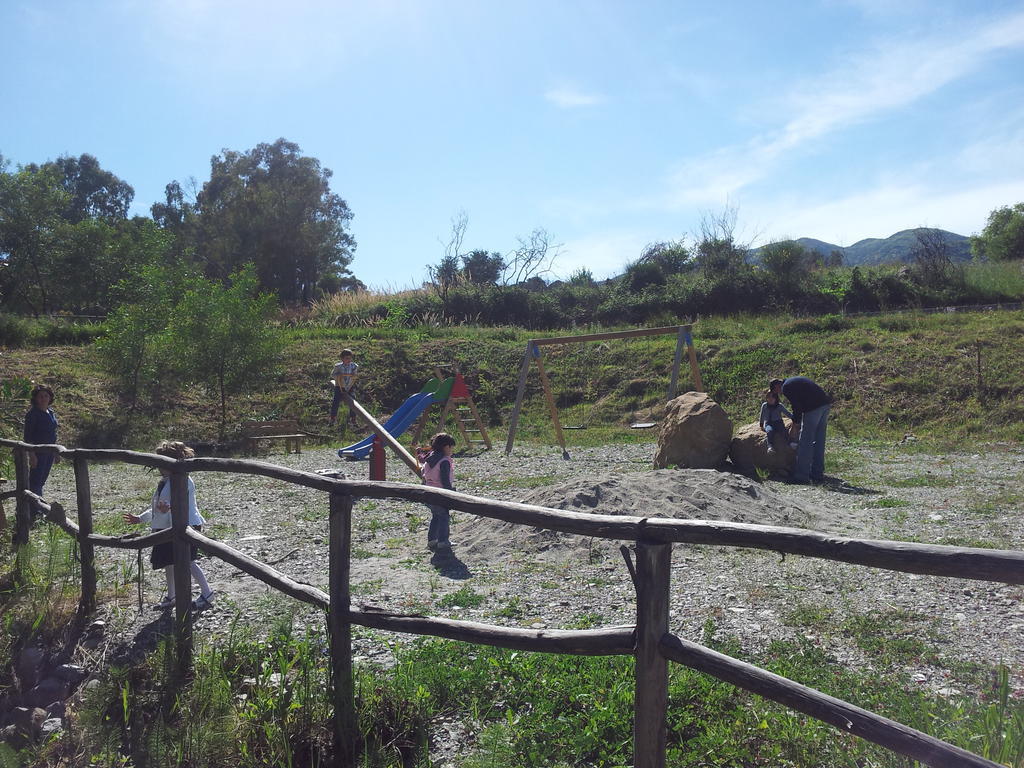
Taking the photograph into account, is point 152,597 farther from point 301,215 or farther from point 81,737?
point 301,215

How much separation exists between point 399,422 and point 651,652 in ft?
46.7

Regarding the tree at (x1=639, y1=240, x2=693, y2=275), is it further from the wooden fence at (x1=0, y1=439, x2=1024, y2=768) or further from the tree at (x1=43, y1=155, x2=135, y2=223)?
the tree at (x1=43, y1=155, x2=135, y2=223)

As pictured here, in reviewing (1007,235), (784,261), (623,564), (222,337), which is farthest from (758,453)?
(1007,235)

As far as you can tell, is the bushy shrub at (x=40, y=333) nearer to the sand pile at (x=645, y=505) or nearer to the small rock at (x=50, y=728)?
the sand pile at (x=645, y=505)

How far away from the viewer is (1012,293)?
24.7 m

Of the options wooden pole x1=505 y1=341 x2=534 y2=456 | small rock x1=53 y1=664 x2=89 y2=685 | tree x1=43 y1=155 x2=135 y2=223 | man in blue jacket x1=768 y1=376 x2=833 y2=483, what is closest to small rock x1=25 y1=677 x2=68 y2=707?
small rock x1=53 y1=664 x2=89 y2=685

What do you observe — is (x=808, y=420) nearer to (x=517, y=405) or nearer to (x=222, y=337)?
(x=517, y=405)

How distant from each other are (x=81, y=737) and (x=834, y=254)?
4746 centimetres

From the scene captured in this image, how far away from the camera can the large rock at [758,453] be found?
472 inches

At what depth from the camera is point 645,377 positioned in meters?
22.9

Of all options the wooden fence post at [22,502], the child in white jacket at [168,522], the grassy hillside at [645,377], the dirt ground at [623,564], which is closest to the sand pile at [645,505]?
the dirt ground at [623,564]

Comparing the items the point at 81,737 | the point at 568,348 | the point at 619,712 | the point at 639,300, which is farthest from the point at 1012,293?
the point at 81,737

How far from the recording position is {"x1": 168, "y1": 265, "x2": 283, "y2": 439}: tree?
19.0m

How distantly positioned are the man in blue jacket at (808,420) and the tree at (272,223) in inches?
1541
